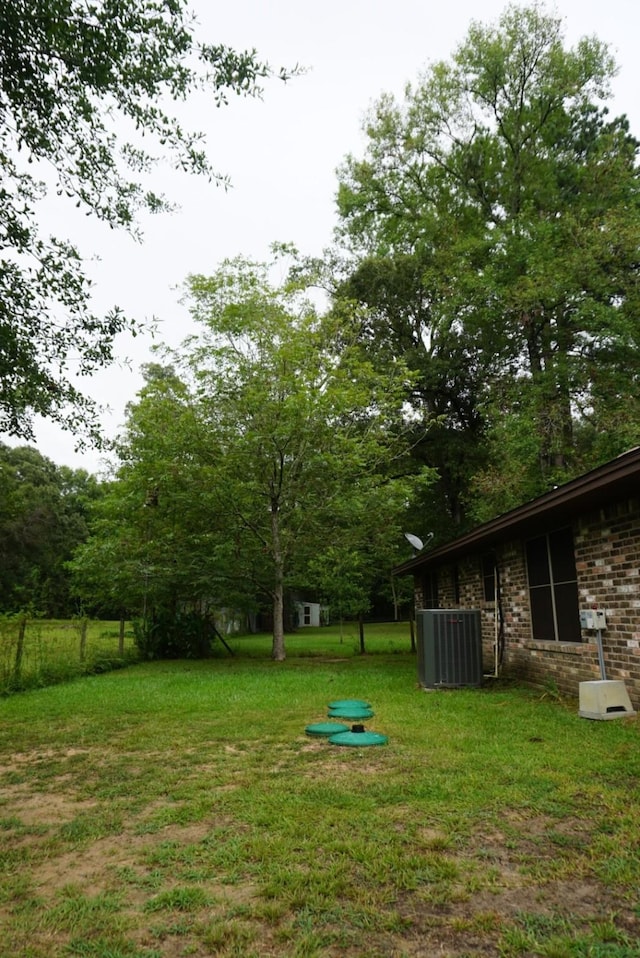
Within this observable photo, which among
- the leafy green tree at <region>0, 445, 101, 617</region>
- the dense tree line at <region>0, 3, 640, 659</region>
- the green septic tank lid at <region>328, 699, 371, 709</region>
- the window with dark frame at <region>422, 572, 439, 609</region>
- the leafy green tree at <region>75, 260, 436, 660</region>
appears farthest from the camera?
the leafy green tree at <region>0, 445, 101, 617</region>

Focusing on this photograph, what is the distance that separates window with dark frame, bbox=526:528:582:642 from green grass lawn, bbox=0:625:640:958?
166 centimetres

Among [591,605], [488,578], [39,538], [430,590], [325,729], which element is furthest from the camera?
[39,538]

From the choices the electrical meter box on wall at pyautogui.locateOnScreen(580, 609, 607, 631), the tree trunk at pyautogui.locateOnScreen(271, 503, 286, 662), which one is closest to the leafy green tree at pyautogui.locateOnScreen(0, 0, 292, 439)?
the electrical meter box on wall at pyautogui.locateOnScreen(580, 609, 607, 631)

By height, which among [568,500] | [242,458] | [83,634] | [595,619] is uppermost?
[242,458]

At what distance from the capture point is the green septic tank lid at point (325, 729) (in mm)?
6008

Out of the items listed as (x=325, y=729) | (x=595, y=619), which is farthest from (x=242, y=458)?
(x=595, y=619)

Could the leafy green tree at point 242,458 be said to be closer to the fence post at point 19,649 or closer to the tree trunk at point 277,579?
A: the tree trunk at point 277,579

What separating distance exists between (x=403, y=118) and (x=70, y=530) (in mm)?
29768

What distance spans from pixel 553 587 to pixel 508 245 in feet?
41.7

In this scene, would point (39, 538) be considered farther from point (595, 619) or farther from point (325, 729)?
point (595, 619)

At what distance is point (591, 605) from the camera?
7246mm

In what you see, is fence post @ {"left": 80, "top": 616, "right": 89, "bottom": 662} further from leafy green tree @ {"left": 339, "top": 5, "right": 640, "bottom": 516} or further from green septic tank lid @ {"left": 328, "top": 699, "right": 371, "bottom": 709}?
leafy green tree @ {"left": 339, "top": 5, "right": 640, "bottom": 516}

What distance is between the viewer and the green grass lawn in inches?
94.0

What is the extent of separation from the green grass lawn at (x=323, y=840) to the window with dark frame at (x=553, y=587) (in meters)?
1.66
